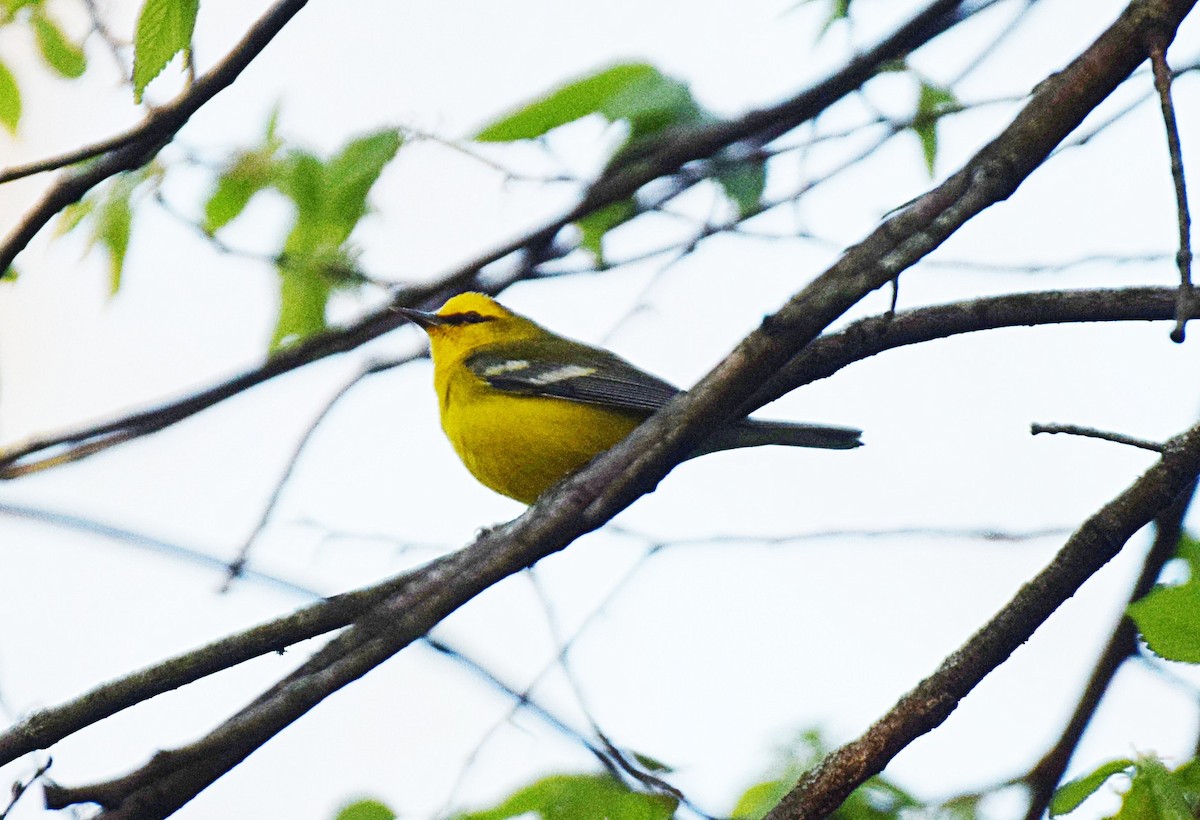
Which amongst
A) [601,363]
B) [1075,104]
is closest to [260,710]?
[1075,104]

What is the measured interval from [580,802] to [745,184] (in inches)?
104

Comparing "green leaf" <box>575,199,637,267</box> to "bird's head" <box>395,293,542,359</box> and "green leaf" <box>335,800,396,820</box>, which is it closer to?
"bird's head" <box>395,293,542,359</box>

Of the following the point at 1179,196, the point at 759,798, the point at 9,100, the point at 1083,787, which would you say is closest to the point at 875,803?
the point at 759,798

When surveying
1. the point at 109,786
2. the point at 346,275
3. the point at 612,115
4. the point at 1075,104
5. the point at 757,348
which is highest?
the point at 346,275

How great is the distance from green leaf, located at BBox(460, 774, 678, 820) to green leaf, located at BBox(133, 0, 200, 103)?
1.86 metres

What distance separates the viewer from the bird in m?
4.94

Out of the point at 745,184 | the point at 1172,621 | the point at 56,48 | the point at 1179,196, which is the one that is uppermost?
the point at 56,48

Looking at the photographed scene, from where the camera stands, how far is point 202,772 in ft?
8.45

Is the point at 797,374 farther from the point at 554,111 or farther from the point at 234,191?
the point at 234,191

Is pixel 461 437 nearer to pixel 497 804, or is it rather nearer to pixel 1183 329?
pixel 497 804

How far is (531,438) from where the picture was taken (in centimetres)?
537

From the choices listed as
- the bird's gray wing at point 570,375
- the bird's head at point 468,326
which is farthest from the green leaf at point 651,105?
the bird's head at point 468,326

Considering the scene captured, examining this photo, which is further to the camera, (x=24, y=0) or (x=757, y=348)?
(x=24, y=0)

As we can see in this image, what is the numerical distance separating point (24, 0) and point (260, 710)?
7.60 feet
